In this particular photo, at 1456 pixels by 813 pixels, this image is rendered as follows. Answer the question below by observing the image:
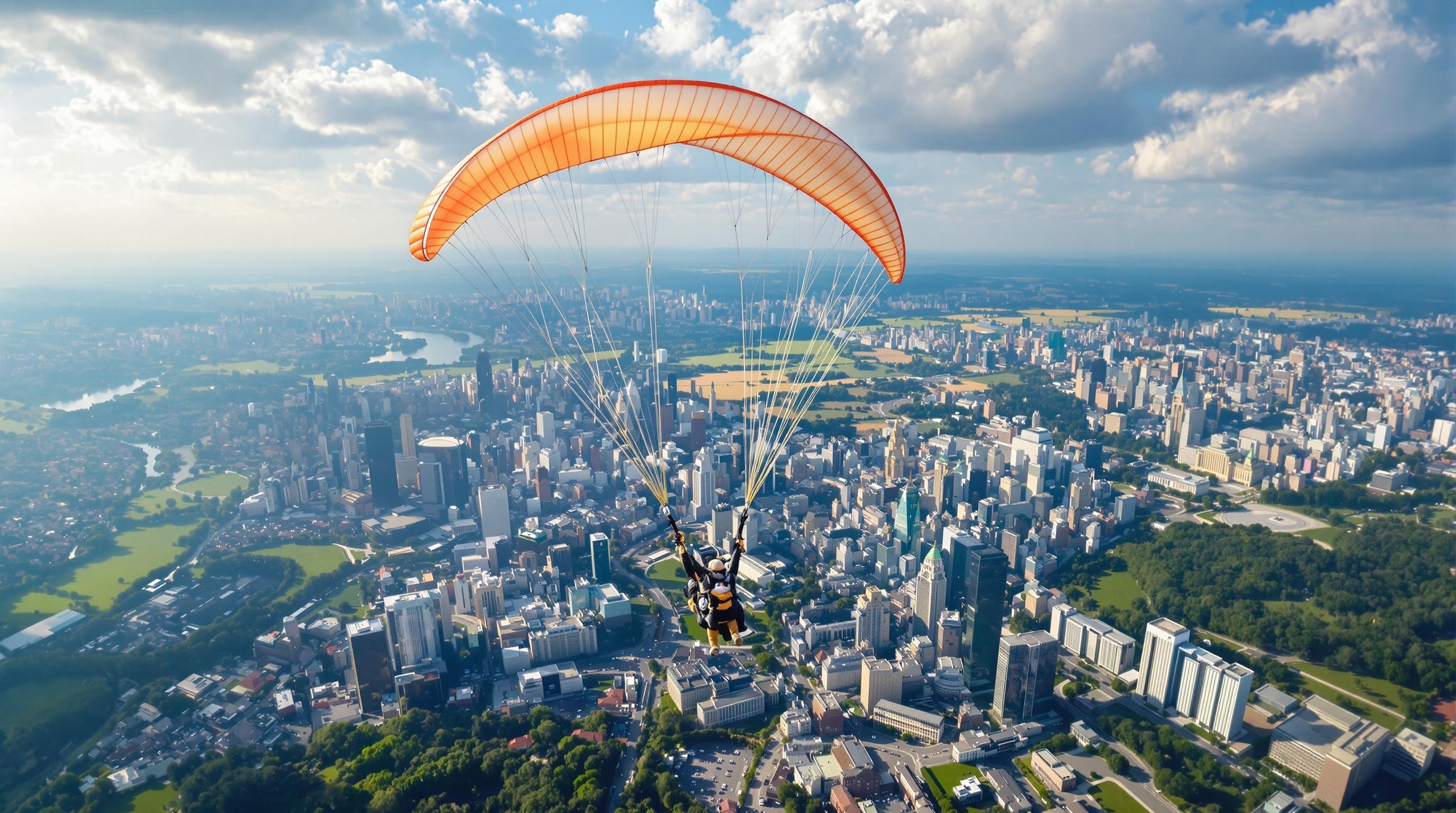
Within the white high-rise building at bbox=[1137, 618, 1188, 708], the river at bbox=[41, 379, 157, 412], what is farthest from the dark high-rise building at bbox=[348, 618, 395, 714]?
the river at bbox=[41, 379, 157, 412]

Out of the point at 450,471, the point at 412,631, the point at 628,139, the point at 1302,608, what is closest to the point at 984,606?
the point at 1302,608

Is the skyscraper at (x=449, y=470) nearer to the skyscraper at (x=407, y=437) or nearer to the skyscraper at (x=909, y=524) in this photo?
the skyscraper at (x=407, y=437)

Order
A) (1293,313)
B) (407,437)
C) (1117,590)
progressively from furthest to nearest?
1. (1293,313)
2. (407,437)
3. (1117,590)

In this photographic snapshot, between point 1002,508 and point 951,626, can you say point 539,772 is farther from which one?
point 1002,508

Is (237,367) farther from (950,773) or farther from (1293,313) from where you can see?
(1293,313)

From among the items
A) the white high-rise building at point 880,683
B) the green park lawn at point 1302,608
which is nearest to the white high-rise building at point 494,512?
the white high-rise building at point 880,683

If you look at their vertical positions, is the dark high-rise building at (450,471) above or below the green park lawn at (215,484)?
above

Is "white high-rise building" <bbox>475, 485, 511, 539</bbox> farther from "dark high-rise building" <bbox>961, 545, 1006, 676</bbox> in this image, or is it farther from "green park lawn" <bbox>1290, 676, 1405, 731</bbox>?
"green park lawn" <bbox>1290, 676, 1405, 731</bbox>
